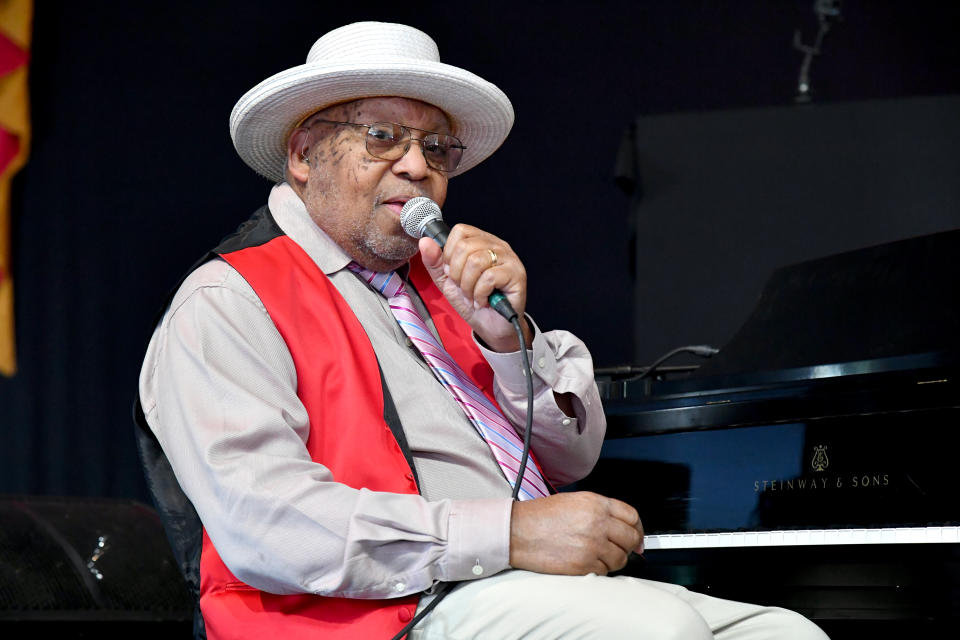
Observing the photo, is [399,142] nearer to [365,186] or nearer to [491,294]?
[365,186]

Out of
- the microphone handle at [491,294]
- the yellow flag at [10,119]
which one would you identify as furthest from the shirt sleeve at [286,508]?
the yellow flag at [10,119]

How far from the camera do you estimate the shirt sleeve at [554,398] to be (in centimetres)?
179

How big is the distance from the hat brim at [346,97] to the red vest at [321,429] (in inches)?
10.3

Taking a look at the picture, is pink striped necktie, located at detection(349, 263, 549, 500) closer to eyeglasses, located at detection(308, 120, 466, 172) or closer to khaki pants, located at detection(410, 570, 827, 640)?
eyeglasses, located at detection(308, 120, 466, 172)

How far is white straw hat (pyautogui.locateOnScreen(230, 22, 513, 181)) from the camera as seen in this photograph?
73.1 inches

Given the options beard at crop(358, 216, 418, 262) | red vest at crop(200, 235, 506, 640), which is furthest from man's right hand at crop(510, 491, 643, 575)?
beard at crop(358, 216, 418, 262)

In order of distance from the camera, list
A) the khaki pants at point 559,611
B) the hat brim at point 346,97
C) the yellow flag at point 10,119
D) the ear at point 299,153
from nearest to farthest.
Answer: the khaki pants at point 559,611, the hat brim at point 346,97, the ear at point 299,153, the yellow flag at point 10,119

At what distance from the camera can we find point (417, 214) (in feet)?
5.93

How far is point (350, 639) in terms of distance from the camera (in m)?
1.45

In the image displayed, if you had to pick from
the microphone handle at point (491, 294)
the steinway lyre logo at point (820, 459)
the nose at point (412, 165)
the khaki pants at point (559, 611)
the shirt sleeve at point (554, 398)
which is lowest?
the khaki pants at point (559, 611)

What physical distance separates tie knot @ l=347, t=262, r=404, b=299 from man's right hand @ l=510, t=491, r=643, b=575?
0.58m

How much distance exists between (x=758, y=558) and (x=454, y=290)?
65 centimetres

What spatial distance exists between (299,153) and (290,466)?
0.74 m

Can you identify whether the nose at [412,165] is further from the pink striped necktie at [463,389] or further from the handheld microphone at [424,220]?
the pink striped necktie at [463,389]
